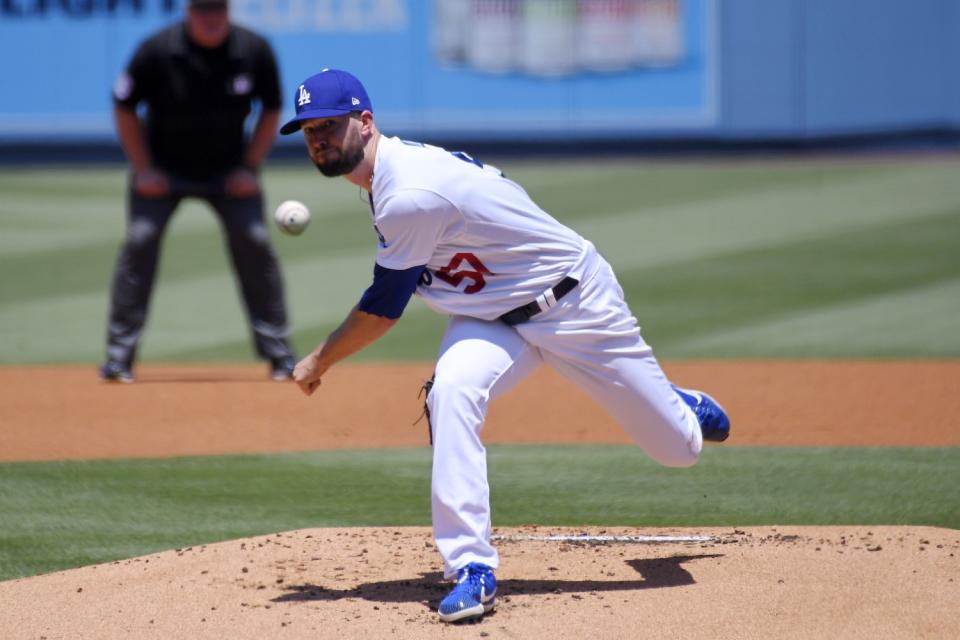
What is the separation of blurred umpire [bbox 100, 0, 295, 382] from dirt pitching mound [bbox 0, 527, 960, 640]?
143 inches

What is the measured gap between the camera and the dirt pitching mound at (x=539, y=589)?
185 inches

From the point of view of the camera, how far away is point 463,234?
5043 mm

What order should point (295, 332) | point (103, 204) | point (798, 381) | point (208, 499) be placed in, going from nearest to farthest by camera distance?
point (208, 499) < point (798, 381) < point (295, 332) < point (103, 204)

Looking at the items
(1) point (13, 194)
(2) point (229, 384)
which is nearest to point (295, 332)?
(2) point (229, 384)

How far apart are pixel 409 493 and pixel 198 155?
3.37 m

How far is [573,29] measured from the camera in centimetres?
2027

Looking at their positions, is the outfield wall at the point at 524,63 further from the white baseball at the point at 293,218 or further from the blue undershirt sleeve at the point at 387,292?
the blue undershirt sleeve at the point at 387,292

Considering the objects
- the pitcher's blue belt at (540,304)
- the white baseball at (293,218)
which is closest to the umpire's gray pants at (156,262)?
the white baseball at (293,218)

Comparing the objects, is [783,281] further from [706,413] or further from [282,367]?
[706,413]

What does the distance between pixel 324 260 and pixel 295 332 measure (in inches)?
117

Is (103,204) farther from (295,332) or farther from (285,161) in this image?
(295,332)

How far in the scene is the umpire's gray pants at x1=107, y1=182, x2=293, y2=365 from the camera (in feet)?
30.5

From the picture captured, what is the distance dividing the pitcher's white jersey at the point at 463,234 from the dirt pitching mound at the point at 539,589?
39.3 inches

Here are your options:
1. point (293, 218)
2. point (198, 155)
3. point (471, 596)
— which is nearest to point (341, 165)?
point (471, 596)
